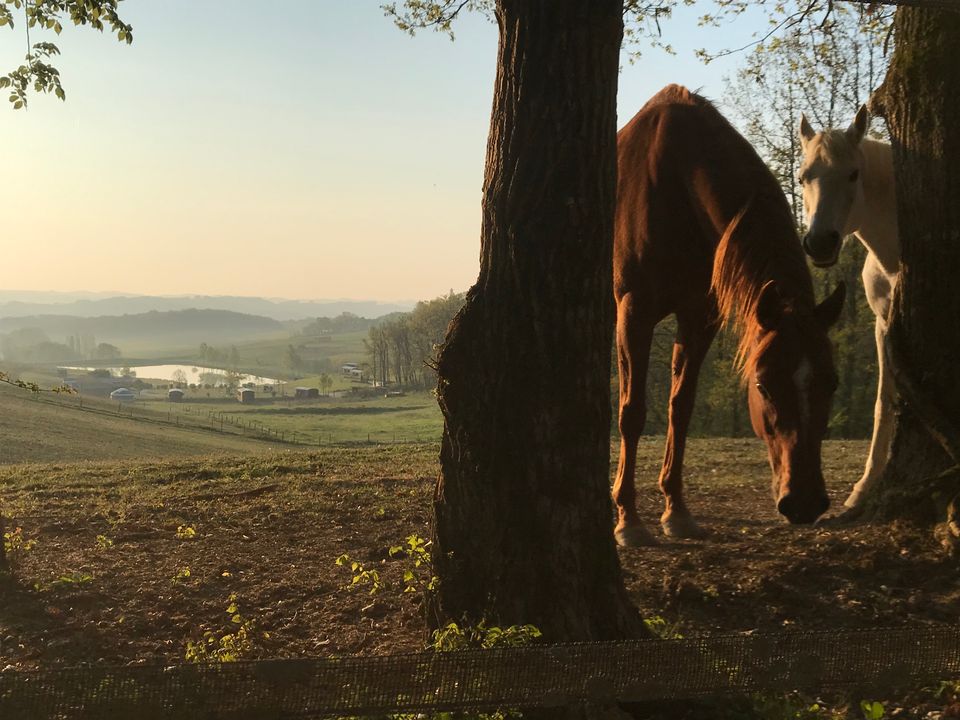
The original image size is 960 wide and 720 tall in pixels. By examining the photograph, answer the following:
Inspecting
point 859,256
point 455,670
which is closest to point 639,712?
point 455,670

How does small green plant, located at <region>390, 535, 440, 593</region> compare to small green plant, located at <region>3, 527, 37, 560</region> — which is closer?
small green plant, located at <region>390, 535, 440, 593</region>

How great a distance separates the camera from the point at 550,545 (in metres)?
3.10

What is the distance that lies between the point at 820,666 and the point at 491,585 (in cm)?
128

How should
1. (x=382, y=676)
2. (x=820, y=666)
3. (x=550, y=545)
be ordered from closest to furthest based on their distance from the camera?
(x=382, y=676) → (x=820, y=666) → (x=550, y=545)

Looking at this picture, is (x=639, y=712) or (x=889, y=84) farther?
(x=889, y=84)

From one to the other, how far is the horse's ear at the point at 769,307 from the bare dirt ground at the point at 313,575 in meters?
1.35

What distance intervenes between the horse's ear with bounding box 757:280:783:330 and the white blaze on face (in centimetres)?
27

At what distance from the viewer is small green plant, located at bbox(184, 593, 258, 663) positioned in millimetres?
3199

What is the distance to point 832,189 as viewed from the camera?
19.5ft

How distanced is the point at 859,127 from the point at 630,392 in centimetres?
280

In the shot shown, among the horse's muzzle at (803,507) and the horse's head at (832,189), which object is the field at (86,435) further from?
the horse's muzzle at (803,507)

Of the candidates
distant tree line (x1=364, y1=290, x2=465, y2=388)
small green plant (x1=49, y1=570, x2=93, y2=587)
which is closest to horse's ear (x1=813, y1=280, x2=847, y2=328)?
small green plant (x1=49, y1=570, x2=93, y2=587)

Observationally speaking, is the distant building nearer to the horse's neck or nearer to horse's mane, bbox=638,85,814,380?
horse's mane, bbox=638,85,814,380

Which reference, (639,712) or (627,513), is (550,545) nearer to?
(639,712)
